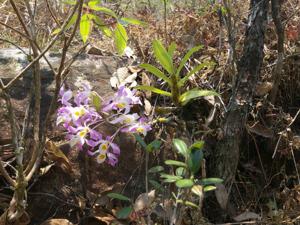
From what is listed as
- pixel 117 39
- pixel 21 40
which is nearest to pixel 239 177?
pixel 117 39

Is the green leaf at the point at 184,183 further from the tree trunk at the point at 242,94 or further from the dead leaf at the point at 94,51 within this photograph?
the dead leaf at the point at 94,51

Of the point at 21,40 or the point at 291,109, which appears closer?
the point at 291,109

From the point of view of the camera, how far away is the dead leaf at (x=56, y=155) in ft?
6.79

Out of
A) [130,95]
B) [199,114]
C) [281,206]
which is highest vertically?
[130,95]

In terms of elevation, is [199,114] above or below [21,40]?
below

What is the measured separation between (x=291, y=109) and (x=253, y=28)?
2.34 ft

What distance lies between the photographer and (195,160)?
1670mm

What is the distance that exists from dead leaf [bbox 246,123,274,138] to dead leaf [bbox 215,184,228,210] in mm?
424

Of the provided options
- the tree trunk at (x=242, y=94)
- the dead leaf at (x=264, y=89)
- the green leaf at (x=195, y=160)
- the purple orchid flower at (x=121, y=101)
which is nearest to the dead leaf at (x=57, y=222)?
the purple orchid flower at (x=121, y=101)

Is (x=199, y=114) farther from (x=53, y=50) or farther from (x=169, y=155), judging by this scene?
(x=53, y=50)

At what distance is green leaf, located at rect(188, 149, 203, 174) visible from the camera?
5.45ft

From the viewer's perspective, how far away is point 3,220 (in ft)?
6.05

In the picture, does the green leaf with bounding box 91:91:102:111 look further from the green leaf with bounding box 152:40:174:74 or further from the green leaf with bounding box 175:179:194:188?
the green leaf with bounding box 175:179:194:188

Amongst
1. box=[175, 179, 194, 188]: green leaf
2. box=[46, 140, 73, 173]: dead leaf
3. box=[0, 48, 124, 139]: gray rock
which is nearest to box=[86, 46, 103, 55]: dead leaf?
box=[0, 48, 124, 139]: gray rock
